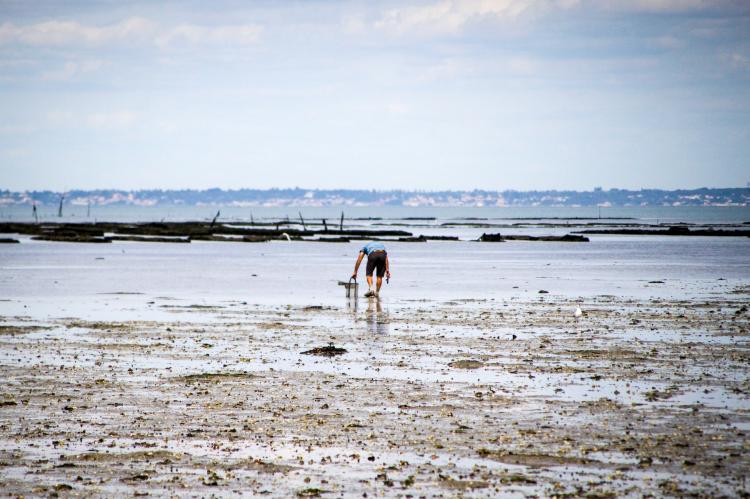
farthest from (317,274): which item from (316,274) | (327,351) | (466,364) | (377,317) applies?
(466,364)

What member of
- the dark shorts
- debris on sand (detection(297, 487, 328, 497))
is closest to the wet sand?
debris on sand (detection(297, 487, 328, 497))

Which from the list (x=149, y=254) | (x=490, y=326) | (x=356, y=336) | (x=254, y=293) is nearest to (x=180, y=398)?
(x=356, y=336)

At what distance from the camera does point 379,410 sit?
12914 millimetres

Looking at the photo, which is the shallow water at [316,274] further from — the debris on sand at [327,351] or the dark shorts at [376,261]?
the debris on sand at [327,351]

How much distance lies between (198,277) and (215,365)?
2731 cm

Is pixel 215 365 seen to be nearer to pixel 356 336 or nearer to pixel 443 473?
pixel 356 336

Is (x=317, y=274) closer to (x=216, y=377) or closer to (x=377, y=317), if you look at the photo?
(x=377, y=317)

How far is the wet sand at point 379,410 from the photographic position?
955 cm

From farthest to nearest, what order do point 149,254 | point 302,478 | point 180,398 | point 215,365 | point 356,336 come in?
point 149,254 < point 356,336 < point 215,365 < point 180,398 < point 302,478

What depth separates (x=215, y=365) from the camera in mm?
17078

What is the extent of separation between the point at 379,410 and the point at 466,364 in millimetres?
4253

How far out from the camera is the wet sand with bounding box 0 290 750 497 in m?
9.55

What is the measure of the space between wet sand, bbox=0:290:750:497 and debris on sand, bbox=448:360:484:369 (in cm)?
6

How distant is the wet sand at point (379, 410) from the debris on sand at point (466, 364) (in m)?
0.06
